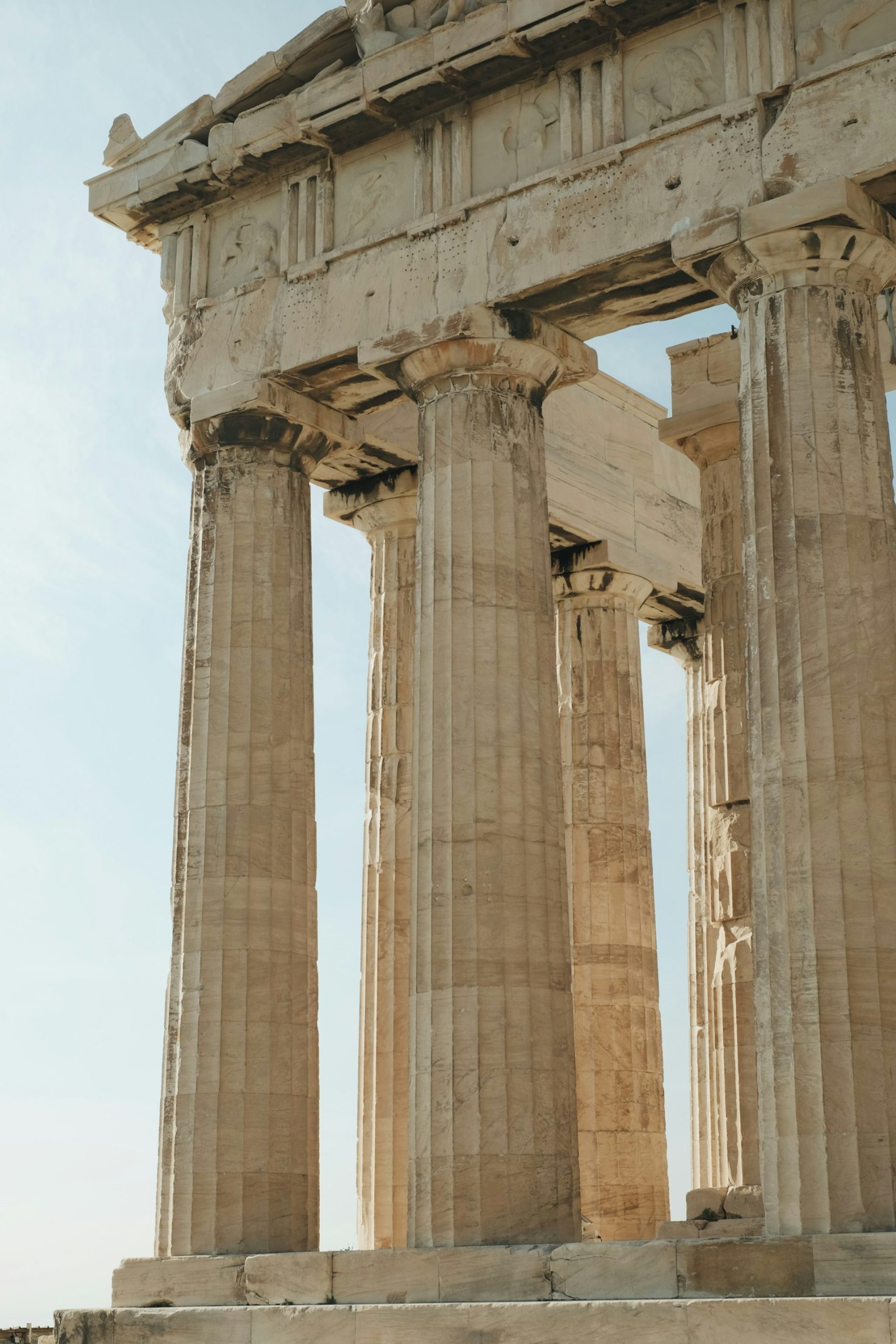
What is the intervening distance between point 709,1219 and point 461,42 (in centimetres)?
1837

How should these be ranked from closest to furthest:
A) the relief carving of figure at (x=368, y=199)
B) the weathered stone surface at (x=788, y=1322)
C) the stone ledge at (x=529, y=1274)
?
1. the weathered stone surface at (x=788, y=1322)
2. the stone ledge at (x=529, y=1274)
3. the relief carving of figure at (x=368, y=199)

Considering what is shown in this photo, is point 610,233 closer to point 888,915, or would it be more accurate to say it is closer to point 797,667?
point 797,667

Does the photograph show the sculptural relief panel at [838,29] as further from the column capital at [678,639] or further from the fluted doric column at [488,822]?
the column capital at [678,639]

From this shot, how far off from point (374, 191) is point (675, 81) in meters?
5.81

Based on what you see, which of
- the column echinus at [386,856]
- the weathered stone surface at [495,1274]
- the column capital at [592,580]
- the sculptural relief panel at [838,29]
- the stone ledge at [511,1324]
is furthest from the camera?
the column capital at [592,580]

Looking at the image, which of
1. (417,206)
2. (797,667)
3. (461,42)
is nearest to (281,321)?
(417,206)

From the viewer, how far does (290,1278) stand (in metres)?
27.9

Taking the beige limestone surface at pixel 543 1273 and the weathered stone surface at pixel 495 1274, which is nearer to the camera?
the beige limestone surface at pixel 543 1273

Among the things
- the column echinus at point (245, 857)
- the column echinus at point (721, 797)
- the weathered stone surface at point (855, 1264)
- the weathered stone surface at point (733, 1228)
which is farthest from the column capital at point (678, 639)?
the weathered stone surface at point (855, 1264)

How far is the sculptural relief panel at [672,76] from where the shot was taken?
28672 millimetres

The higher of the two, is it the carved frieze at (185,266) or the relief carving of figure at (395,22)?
the relief carving of figure at (395,22)

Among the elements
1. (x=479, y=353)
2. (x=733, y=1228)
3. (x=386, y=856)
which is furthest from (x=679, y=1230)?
(x=479, y=353)

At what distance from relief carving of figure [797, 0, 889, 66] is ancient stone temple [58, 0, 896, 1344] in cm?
6

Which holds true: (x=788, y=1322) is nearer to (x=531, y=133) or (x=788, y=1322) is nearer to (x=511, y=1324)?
(x=511, y=1324)
